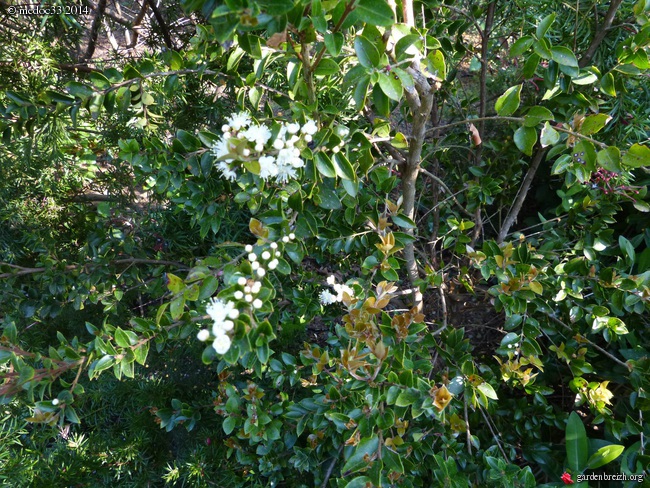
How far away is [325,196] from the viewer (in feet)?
2.78

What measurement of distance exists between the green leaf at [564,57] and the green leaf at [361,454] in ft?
2.37

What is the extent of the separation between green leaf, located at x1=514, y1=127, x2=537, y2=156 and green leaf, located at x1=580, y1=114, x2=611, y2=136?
0.34 feet

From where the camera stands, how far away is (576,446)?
1.09 meters

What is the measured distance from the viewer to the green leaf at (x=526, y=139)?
0.79 metres

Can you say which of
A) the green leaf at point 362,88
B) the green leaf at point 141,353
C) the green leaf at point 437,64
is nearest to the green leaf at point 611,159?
the green leaf at point 437,64

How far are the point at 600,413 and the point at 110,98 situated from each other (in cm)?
127

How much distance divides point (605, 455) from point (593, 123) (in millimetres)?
758

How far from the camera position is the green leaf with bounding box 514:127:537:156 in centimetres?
79

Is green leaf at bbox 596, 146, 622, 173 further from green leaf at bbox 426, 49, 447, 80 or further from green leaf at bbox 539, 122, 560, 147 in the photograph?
green leaf at bbox 426, 49, 447, 80

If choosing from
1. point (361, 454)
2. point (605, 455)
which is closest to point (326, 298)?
point (361, 454)

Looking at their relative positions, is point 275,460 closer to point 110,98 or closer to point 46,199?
point 110,98

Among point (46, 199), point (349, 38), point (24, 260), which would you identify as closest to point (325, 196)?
point (349, 38)

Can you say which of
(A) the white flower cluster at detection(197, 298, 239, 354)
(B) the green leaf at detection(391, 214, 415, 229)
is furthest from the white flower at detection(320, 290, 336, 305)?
(A) the white flower cluster at detection(197, 298, 239, 354)

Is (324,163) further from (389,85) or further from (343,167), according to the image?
(389,85)
